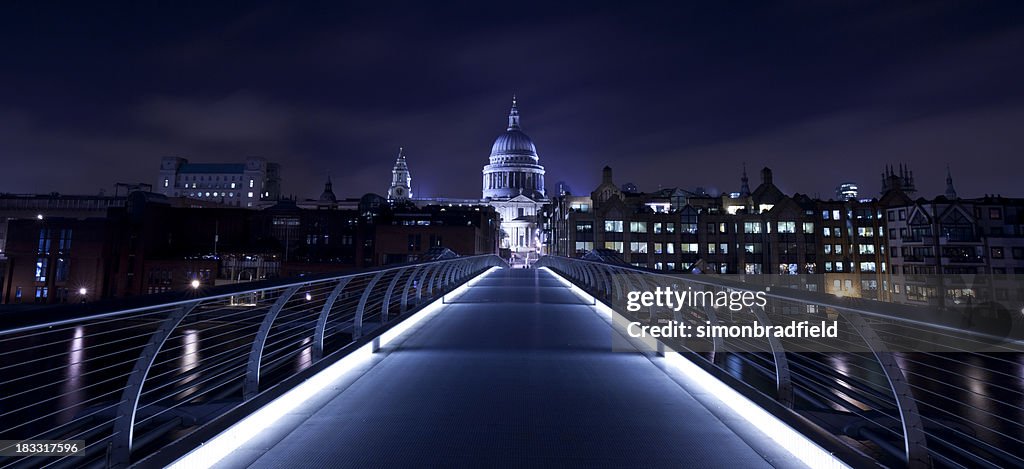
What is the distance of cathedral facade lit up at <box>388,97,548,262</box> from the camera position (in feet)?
427

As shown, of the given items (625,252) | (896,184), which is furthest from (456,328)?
(896,184)

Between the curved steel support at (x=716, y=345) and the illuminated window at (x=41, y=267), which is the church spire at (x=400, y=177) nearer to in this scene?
the illuminated window at (x=41, y=267)

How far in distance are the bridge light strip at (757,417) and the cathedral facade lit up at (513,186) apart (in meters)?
118

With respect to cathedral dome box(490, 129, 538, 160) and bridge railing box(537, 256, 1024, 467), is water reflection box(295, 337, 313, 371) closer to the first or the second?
bridge railing box(537, 256, 1024, 467)

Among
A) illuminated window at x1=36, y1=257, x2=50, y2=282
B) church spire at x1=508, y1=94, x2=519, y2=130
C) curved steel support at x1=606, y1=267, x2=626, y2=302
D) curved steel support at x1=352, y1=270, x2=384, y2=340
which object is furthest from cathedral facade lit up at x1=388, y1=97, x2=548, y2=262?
curved steel support at x1=352, y1=270, x2=384, y2=340

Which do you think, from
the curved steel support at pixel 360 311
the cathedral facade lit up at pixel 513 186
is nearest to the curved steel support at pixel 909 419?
the curved steel support at pixel 360 311

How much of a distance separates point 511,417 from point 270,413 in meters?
1.96

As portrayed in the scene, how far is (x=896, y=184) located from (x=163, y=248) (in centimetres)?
11047

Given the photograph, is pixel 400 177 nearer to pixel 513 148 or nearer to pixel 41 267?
pixel 513 148

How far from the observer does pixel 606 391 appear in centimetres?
495

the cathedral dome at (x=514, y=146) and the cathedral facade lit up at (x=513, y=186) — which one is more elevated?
the cathedral dome at (x=514, y=146)

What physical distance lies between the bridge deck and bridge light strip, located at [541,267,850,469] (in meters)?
0.25

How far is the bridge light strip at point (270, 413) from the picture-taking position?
328 centimetres

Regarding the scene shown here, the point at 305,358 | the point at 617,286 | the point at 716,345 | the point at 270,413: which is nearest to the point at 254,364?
the point at 270,413
